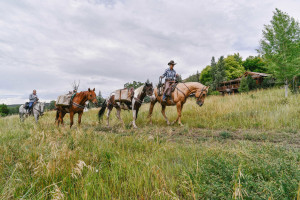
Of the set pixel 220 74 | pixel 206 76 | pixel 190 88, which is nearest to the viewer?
pixel 190 88

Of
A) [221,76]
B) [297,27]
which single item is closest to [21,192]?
[297,27]

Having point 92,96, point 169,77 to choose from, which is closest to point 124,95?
point 92,96

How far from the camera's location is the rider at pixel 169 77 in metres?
8.57

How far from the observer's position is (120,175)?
2.30 meters

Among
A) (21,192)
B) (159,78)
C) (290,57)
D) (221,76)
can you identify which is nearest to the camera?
(21,192)

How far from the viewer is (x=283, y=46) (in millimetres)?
14391

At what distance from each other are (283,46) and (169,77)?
46.0 feet

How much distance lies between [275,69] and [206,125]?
1295cm

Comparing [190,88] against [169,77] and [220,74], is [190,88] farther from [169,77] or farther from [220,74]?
[220,74]

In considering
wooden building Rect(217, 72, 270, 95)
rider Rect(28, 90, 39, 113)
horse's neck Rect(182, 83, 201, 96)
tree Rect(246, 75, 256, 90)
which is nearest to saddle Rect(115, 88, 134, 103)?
horse's neck Rect(182, 83, 201, 96)

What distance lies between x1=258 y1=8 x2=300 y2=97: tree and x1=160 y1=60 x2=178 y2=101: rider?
12.0m

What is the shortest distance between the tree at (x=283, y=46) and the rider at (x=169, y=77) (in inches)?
474

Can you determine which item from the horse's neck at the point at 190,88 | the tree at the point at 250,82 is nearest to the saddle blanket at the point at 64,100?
the horse's neck at the point at 190,88

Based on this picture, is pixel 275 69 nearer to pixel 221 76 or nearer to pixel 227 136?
pixel 227 136
